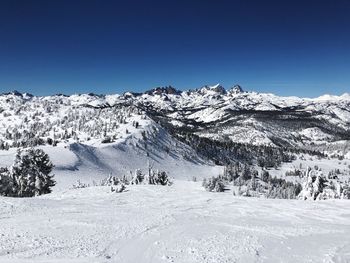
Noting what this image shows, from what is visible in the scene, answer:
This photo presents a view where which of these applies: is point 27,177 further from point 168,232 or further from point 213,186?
point 213,186

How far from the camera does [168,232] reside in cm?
2247

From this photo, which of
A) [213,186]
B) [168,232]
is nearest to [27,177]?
[168,232]

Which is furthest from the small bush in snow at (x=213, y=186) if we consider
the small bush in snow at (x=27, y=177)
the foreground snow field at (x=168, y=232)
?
the foreground snow field at (x=168, y=232)

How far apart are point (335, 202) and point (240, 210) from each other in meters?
12.5

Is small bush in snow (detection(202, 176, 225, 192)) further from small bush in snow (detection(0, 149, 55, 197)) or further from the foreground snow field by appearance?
the foreground snow field

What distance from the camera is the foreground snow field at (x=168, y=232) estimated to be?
18.2m

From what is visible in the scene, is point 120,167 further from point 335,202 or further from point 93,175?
point 335,202

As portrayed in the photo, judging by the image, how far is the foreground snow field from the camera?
18.2 meters

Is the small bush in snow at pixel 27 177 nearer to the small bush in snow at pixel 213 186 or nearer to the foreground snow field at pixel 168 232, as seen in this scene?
the foreground snow field at pixel 168 232

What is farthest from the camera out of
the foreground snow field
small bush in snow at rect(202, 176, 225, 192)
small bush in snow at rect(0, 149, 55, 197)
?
small bush in snow at rect(202, 176, 225, 192)

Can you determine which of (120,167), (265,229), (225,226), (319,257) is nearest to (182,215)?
(225,226)

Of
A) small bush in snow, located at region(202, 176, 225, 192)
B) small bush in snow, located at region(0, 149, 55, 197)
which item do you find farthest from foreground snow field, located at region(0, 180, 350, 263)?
small bush in snow, located at region(202, 176, 225, 192)

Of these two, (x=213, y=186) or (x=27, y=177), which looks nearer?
(x=27, y=177)

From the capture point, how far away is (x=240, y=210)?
102ft
